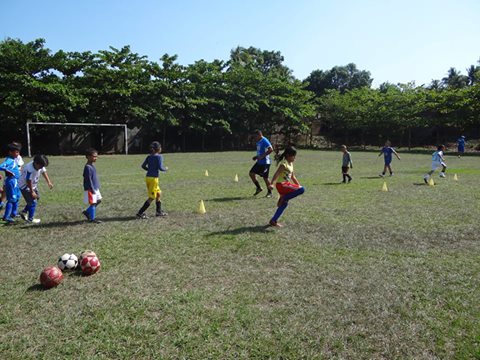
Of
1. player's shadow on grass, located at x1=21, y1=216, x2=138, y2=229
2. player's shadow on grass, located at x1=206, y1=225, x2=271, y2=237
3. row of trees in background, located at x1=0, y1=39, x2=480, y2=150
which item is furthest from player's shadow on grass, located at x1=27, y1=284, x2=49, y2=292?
row of trees in background, located at x1=0, y1=39, x2=480, y2=150

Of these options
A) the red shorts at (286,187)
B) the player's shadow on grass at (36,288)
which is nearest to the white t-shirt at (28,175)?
the player's shadow on grass at (36,288)

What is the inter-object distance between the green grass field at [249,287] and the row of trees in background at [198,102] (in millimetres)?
23579

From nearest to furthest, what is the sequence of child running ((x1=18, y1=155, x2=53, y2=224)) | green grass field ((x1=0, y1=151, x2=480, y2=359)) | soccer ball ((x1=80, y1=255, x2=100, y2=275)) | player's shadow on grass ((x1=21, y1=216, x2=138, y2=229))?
green grass field ((x1=0, y1=151, x2=480, y2=359)) → soccer ball ((x1=80, y1=255, x2=100, y2=275)) → player's shadow on grass ((x1=21, y1=216, x2=138, y2=229)) → child running ((x1=18, y1=155, x2=53, y2=224))

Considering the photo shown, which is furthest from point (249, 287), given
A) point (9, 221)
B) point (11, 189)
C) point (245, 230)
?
point (11, 189)

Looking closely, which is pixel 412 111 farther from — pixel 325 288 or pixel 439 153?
pixel 325 288

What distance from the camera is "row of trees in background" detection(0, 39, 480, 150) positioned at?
95.4 ft

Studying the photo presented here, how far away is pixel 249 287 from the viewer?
4.73 metres

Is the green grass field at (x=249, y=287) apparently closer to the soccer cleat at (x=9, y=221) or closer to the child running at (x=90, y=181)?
the soccer cleat at (x=9, y=221)

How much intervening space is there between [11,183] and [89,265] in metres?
4.13

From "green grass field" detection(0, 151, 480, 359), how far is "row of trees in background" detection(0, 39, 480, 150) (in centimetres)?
2358

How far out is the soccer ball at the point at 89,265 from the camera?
16.8 feet

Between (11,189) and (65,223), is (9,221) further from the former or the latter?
(65,223)

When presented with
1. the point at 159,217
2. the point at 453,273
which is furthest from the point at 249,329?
the point at 159,217

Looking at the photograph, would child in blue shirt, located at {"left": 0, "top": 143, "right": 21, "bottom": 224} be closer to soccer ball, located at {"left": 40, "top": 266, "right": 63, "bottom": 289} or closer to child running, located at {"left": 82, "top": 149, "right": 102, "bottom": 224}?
child running, located at {"left": 82, "top": 149, "right": 102, "bottom": 224}
